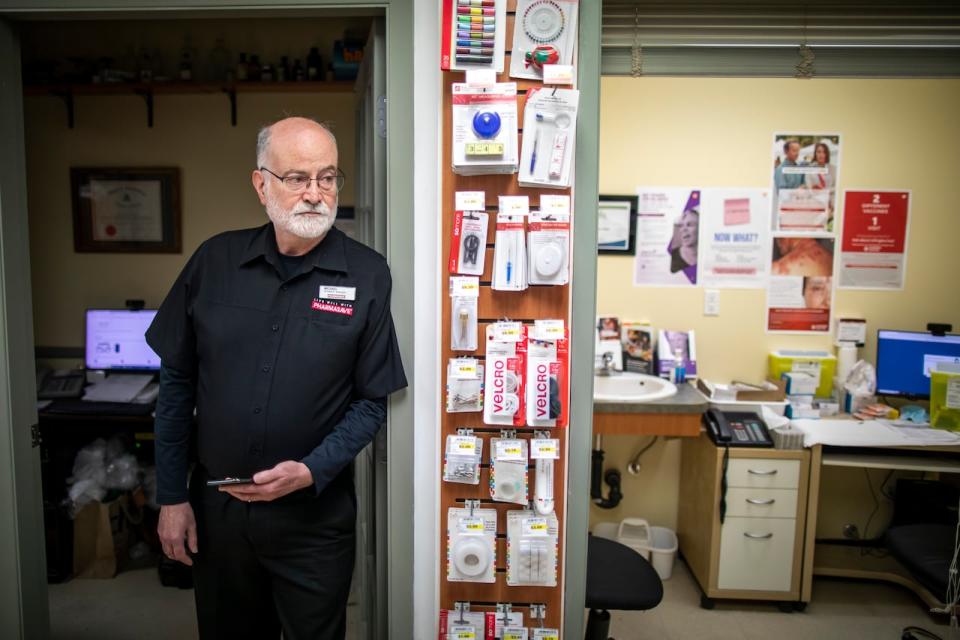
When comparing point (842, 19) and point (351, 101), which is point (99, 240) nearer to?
point (351, 101)

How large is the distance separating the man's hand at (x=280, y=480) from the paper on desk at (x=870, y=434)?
88.7 inches

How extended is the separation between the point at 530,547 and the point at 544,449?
0.90 ft

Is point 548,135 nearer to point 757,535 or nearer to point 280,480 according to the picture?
point 280,480

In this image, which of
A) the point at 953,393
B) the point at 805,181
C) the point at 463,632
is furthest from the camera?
the point at 805,181

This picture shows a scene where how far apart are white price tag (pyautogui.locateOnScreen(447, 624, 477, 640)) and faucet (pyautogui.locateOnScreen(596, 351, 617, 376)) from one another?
1.65 m

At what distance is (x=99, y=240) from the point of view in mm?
3455

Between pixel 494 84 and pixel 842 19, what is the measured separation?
1.01 meters

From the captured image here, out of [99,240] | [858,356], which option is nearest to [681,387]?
[858,356]

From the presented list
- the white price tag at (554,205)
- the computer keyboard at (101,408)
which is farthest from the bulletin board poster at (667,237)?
the computer keyboard at (101,408)

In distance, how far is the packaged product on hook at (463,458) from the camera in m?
1.67

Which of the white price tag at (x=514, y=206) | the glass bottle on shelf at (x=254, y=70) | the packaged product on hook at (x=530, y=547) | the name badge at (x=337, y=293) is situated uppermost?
the glass bottle on shelf at (x=254, y=70)

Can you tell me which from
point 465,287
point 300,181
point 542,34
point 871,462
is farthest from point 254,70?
point 871,462

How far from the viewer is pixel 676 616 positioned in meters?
2.82

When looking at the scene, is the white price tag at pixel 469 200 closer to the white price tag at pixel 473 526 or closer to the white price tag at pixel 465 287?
the white price tag at pixel 465 287
